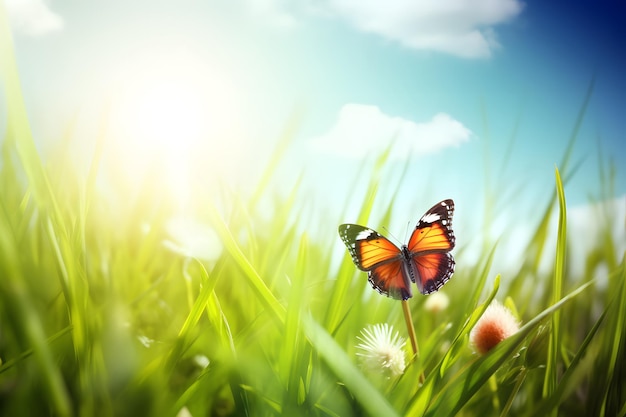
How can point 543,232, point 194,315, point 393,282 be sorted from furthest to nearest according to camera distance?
point 543,232, point 393,282, point 194,315

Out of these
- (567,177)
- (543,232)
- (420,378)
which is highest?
(567,177)

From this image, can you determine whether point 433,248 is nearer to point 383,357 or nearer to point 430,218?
point 430,218

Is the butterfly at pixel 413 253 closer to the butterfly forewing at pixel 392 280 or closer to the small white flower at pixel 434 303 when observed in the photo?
the butterfly forewing at pixel 392 280

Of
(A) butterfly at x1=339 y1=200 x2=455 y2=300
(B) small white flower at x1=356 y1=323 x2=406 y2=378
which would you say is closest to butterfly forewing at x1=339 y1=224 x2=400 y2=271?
(A) butterfly at x1=339 y1=200 x2=455 y2=300

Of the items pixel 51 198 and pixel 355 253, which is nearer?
pixel 51 198

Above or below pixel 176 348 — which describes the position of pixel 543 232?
above

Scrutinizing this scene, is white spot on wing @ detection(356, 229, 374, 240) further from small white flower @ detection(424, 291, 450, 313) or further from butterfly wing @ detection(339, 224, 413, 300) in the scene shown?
small white flower @ detection(424, 291, 450, 313)

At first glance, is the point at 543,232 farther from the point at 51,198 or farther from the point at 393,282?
the point at 51,198

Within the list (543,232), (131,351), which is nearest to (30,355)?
(131,351)

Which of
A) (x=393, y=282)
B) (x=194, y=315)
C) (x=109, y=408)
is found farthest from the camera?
(x=393, y=282)
